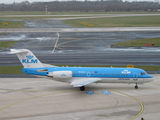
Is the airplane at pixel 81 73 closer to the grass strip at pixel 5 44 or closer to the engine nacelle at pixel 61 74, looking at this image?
the engine nacelle at pixel 61 74

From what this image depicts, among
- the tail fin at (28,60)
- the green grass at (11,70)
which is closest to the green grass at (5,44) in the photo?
the green grass at (11,70)

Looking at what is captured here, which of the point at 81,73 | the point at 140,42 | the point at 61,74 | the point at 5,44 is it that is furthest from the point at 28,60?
the point at 140,42

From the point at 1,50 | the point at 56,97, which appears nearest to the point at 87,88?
the point at 56,97

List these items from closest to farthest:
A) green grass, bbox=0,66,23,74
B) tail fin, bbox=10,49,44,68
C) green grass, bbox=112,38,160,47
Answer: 1. tail fin, bbox=10,49,44,68
2. green grass, bbox=0,66,23,74
3. green grass, bbox=112,38,160,47

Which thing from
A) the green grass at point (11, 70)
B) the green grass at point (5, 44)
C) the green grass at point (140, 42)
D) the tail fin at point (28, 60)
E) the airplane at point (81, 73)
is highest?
the tail fin at point (28, 60)

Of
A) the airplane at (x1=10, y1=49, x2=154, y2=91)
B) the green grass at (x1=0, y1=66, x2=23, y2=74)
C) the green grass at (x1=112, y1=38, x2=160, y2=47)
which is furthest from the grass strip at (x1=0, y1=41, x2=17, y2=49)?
the airplane at (x1=10, y1=49, x2=154, y2=91)

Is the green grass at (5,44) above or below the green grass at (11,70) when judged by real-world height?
above

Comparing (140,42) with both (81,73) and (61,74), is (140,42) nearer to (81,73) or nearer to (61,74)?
(81,73)

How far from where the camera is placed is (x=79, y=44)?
7550cm

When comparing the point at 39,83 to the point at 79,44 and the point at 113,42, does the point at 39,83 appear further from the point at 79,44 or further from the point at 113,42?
the point at 113,42

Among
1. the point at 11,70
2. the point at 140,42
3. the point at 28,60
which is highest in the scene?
the point at 28,60

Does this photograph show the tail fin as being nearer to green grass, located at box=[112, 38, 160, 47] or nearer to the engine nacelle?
the engine nacelle

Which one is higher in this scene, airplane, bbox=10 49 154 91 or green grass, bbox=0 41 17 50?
airplane, bbox=10 49 154 91

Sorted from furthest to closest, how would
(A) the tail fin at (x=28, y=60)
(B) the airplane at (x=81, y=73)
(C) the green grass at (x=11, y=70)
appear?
(C) the green grass at (x=11, y=70) → (A) the tail fin at (x=28, y=60) → (B) the airplane at (x=81, y=73)
